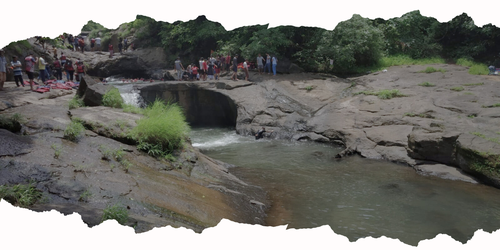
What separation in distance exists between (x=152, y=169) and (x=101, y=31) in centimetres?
2635

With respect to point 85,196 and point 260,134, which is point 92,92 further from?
point 260,134

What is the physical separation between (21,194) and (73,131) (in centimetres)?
315

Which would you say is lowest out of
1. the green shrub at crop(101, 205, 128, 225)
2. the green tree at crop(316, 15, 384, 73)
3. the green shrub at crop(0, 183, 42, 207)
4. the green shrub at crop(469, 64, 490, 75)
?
the green shrub at crop(101, 205, 128, 225)

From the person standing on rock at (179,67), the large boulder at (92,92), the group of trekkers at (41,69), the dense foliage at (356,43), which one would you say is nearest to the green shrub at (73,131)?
Answer: the large boulder at (92,92)

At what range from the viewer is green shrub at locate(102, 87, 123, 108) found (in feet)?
32.6

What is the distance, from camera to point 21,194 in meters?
3.85

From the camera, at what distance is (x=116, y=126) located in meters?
7.91

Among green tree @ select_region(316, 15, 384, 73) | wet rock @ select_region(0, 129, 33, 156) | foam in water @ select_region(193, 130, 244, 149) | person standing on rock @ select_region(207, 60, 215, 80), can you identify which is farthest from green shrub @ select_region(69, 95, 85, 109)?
green tree @ select_region(316, 15, 384, 73)

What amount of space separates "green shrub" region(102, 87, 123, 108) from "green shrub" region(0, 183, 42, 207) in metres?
5.89

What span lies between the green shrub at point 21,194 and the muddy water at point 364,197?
3649 millimetres

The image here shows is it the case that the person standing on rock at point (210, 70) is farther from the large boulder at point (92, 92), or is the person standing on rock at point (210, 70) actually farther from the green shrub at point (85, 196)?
the green shrub at point (85, 196)

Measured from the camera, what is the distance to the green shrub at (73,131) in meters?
6.69

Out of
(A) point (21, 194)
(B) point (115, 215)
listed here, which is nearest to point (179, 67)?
(A) point (21, 194)

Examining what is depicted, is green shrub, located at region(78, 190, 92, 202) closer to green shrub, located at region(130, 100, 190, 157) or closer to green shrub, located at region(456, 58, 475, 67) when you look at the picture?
green shrub, located at region(130, 100, 190, 157)
